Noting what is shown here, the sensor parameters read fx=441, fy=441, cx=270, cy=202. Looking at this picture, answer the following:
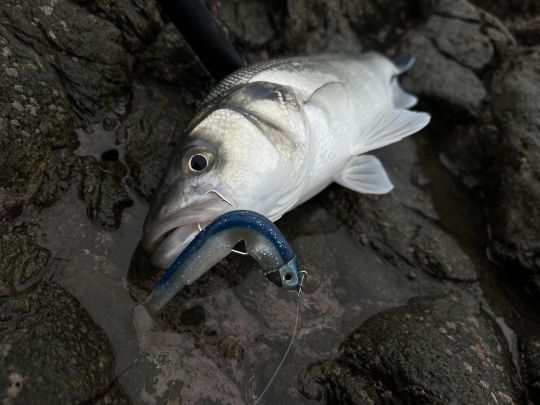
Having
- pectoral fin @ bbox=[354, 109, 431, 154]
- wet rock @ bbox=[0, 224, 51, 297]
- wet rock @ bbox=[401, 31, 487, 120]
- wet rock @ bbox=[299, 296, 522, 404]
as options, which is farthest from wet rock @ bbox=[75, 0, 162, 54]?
wet rock @ bbox=[299, 296, 522, 404]

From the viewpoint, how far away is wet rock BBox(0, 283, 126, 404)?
1851 millimetres

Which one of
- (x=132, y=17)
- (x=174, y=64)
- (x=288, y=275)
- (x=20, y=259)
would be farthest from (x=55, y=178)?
(x=288, y=275)

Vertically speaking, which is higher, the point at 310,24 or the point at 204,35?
the point at 204,35

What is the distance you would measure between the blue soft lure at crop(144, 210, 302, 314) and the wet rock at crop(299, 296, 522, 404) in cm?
69

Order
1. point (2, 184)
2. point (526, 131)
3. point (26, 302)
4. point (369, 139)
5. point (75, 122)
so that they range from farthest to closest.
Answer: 1. point (526, 131)
2. point (369, 139)
3. point (75, 122)
4. point (2, 184)
5. point (26, 302)

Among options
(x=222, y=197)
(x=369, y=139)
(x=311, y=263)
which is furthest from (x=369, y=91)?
(x=222, y=197)

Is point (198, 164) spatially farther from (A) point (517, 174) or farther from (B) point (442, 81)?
(B) point (442, 81)

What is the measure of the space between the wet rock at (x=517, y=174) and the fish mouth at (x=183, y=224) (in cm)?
223

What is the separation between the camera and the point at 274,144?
2.62 m

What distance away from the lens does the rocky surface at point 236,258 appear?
2.27 meters

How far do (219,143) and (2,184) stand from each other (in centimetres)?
123

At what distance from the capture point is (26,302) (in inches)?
83.5

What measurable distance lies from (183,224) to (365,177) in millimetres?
1591

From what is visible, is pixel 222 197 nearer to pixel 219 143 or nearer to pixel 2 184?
pixel 219 143
